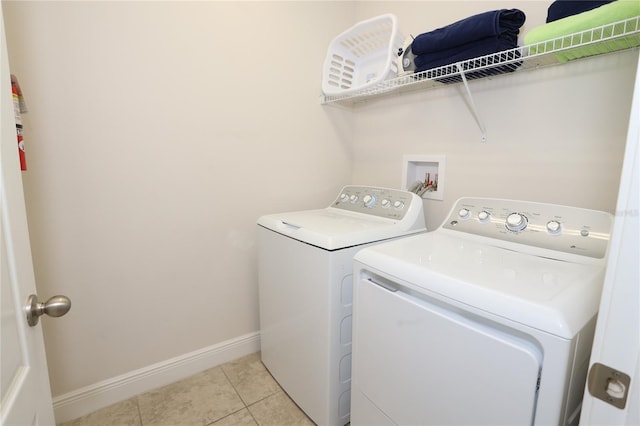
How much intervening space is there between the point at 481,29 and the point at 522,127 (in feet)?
1.47

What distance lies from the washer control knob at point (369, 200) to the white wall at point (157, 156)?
0.47 m

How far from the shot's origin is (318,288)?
1.29 meters

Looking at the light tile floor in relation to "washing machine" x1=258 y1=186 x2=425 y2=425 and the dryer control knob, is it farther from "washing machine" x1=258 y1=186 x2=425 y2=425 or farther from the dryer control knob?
the dryer control knob

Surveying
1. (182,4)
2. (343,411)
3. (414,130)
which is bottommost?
(343,411)

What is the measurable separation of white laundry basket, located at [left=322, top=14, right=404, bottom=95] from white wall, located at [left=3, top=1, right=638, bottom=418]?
108 millimetres

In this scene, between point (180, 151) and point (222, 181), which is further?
point (222, 181)

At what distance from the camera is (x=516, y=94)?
4.44ft

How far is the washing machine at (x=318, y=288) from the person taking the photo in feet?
4.16

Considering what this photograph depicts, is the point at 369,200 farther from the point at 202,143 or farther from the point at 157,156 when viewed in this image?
the point at 157,156

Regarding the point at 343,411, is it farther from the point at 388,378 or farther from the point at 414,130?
the point at 414,130

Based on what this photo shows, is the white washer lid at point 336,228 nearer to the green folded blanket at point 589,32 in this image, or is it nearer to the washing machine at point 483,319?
the washing machine at point 483,319

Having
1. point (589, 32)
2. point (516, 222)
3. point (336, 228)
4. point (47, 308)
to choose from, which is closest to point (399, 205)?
point (336, 228)

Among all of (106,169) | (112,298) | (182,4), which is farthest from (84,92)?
(112,298)

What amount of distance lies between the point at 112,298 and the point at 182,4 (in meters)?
1.44
